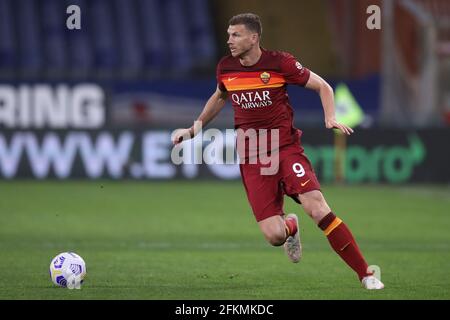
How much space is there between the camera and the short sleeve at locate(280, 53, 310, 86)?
28.5 ft

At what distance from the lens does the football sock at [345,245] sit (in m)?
8.23

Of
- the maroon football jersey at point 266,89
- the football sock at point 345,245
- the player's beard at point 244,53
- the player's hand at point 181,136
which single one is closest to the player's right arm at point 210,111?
the player's hand at point 181,136

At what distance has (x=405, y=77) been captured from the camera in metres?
22.8

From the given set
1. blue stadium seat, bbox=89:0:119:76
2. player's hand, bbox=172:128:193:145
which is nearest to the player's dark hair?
player's hand, bbox=172:128:193:145

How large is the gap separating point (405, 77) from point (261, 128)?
14.4 meters

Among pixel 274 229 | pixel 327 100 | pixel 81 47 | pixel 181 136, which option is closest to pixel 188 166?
pixel 81 47

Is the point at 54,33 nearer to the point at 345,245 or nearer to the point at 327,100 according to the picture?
the point at 327,100

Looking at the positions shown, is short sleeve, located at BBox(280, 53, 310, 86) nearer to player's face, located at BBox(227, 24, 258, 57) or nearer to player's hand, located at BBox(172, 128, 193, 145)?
player's face, located at BBox(227, 24, 258, 57)

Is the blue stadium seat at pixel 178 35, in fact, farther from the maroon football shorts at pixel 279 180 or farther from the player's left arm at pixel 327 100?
the player's left arm at pixel 327 100

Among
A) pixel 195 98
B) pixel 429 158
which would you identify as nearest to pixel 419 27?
pixel 429 158

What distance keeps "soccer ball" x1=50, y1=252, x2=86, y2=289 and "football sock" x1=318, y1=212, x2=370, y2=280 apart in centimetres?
188

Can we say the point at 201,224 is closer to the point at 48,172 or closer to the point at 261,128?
the point at 261,128

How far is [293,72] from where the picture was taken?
8695 millimetres

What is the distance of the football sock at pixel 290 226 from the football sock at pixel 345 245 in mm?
785
